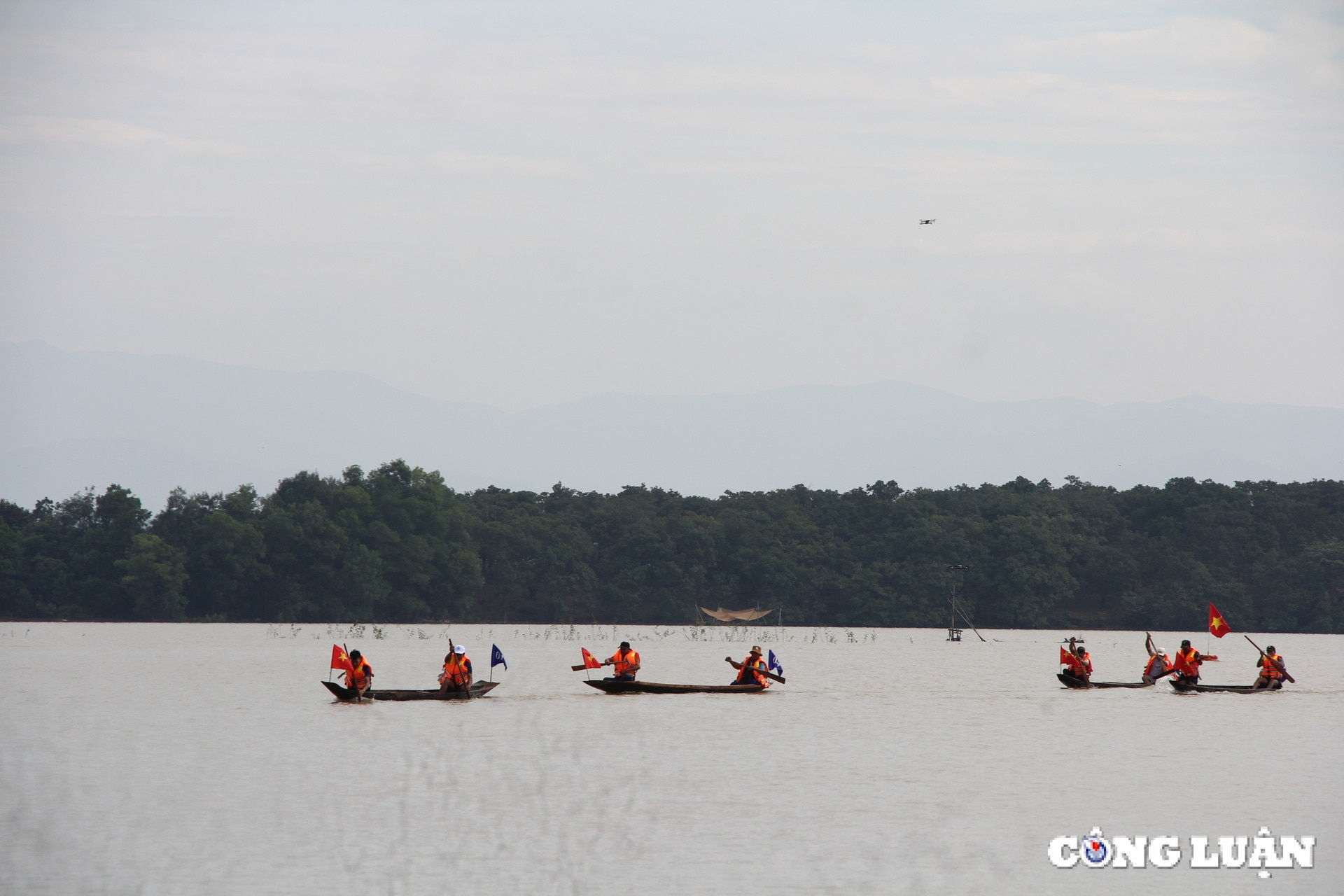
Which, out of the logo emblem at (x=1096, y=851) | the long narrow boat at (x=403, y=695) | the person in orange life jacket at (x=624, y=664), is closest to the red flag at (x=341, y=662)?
the long narrow boat at (x=403, y=695)

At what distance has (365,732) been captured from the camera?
85.9ft

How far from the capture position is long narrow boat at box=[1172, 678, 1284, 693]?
34906 millimetres

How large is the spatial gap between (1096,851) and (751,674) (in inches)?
698

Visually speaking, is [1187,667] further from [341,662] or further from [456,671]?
[341,662]

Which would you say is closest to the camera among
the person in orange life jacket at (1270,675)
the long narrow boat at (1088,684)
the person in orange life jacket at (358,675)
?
the person in orange life jacket at (358,675)

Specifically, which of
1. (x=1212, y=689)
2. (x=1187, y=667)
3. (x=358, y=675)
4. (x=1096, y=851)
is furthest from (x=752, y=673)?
(x=1096, y=851)

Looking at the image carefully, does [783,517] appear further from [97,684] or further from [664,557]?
[97,684]

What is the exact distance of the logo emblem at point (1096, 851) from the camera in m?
16.0

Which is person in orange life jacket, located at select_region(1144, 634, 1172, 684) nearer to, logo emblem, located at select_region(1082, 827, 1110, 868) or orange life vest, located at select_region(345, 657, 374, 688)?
orange life vest, located at select_region(345, 657, 374, 688)

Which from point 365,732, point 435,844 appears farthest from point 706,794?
point 365,732

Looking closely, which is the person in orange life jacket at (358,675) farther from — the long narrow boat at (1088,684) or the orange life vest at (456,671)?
the long narrow boat at (1088,684)

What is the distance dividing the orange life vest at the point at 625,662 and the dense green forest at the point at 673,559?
5035 cm

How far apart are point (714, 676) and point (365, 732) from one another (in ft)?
60.4

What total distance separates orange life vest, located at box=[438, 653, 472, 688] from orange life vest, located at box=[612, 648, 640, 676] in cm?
332
